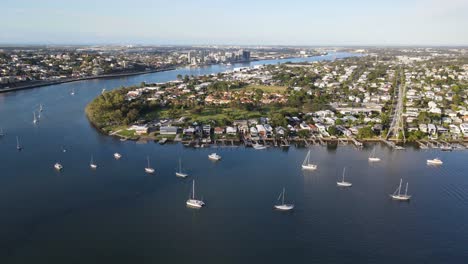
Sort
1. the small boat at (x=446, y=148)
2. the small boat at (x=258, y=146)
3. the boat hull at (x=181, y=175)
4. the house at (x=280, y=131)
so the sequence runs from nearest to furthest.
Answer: the boat hull at (x=181, y=175) → the small boat at (x=258, y=146) → the small boat at (x=446, y=148) → the house at (x=280, y=131)

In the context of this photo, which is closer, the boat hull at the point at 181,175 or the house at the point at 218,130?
the boat hull at the point at 181,175

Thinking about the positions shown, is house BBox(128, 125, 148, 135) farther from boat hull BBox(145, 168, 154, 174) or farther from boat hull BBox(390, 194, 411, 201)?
boat hull BBox(390, 194, 411, 201)

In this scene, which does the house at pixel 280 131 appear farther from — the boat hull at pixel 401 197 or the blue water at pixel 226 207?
the boat hull at pixel 401 197

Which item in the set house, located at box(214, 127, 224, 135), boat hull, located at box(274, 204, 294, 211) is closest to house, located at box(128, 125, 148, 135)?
house, located at box(214, 127, 224, 135)

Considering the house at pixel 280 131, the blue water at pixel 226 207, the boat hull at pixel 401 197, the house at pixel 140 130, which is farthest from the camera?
the house at pixel 140 130

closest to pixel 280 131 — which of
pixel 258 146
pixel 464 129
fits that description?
pixel 258 146

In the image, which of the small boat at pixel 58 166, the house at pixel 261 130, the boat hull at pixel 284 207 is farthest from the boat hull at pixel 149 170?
the house at pixel 261 130

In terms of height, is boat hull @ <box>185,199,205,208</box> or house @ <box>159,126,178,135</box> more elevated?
house @ <box>159,126,178,135</box>

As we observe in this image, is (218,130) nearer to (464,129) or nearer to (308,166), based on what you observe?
(308,166)
